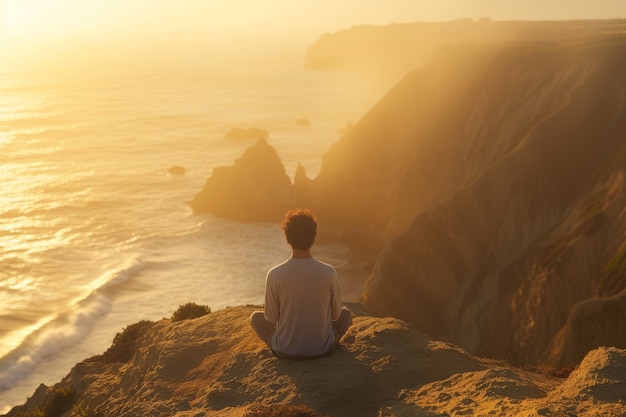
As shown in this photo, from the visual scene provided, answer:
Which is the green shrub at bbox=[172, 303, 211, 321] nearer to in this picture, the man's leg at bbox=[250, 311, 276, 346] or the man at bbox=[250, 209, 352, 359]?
the man's leg at bbox=[250, 311, 276, 346]

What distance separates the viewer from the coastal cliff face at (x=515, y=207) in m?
29.5

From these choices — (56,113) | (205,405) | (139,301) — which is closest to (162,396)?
(205,405)

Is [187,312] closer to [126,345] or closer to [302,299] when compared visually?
[126,345]

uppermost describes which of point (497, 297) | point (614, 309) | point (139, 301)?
point (614, 309)

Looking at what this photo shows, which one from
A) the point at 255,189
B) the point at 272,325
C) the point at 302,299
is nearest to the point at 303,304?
the point at 302,299

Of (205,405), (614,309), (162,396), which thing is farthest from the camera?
(614,309)

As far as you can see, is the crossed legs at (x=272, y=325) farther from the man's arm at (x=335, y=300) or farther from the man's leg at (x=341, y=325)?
the man's arm at (x=335, y=300)

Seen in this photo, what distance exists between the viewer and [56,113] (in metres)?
156

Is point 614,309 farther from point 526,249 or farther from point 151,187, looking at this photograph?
point 151,187

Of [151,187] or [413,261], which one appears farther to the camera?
[151,187]

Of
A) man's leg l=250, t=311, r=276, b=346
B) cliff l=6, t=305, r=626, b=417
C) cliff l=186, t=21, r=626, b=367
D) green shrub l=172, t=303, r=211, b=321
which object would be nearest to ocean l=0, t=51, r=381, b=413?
cliff l=186, t=21, r=626, b=367

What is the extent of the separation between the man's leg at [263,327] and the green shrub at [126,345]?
7526 millimetres

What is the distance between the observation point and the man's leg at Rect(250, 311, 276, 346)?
1223 cm

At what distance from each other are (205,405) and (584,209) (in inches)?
1024
